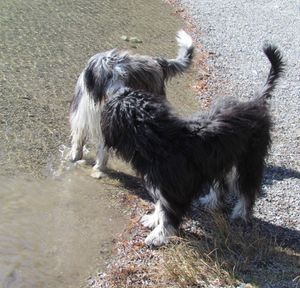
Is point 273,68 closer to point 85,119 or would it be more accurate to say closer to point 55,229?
point 85,119

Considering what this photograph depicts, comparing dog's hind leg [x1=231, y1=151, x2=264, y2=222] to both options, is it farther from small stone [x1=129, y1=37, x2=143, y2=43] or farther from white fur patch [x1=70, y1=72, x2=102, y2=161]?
small stone [x1=129, y1=37, x2=143, y2=43]

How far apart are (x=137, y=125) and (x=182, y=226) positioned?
105 centimetres

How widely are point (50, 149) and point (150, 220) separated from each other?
1.42 meters

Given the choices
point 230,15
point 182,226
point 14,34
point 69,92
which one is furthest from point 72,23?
point 182,226

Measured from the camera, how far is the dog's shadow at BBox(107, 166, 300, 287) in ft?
12.0

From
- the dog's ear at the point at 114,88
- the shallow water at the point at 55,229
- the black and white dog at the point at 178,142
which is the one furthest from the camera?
the dog's ear at the point at 114,88

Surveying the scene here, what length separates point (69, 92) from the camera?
6105 millimetres

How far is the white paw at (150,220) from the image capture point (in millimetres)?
4156

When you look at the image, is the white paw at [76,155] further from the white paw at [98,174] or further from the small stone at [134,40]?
the small stone at [134,40]

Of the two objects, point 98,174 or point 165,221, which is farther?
point 98,174

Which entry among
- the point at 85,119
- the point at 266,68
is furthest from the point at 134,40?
the point at 85,119

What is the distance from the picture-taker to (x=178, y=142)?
3639mm

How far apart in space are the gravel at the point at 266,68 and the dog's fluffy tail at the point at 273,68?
974 mm

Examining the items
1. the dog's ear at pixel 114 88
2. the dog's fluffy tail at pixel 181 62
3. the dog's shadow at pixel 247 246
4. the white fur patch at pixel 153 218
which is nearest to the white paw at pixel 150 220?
the white fur patch at pixel 153 218
